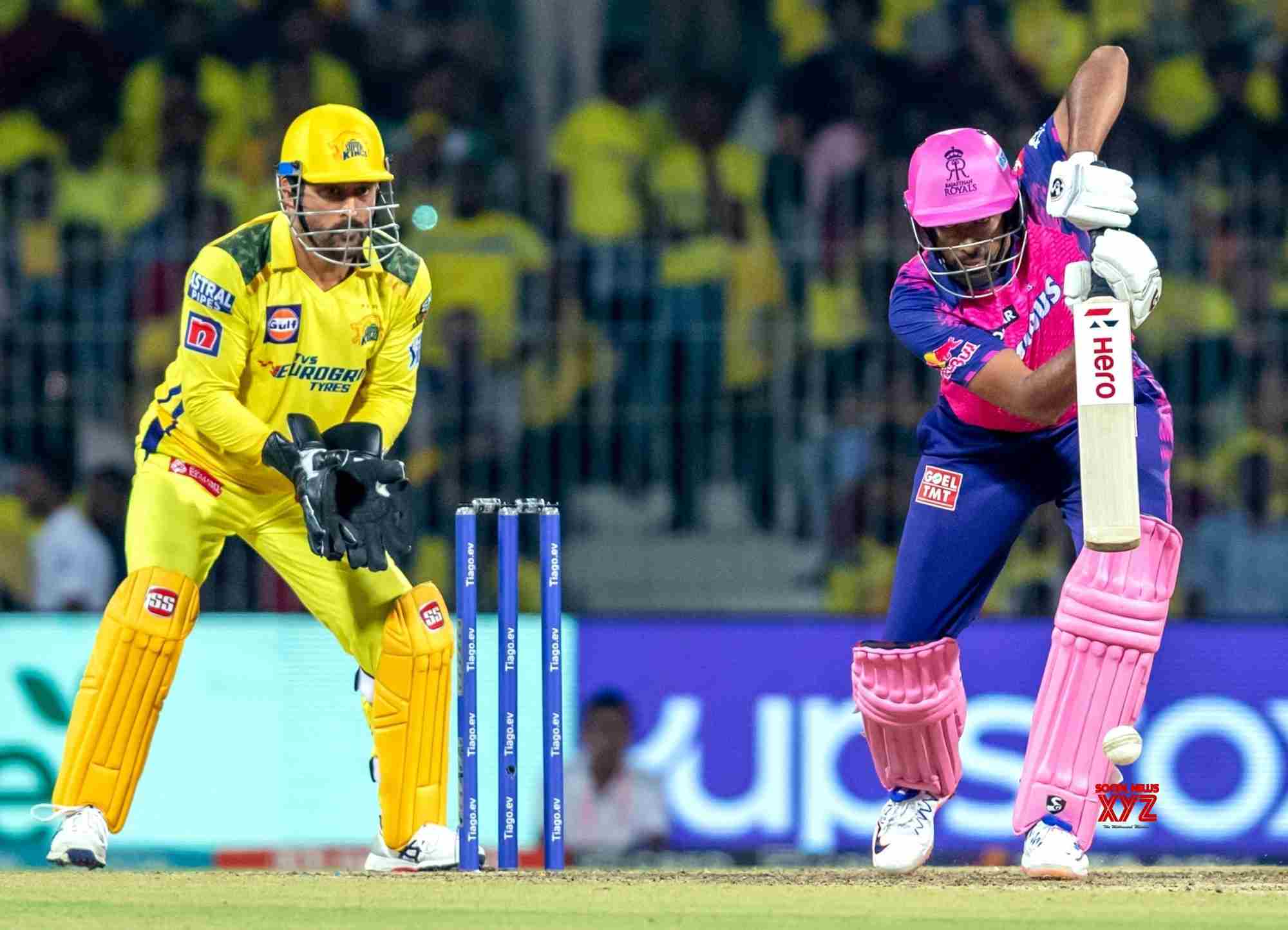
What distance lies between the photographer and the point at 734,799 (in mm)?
8094

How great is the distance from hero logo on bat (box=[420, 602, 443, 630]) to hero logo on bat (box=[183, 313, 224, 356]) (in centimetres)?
88

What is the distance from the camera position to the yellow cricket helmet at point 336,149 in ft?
20.1

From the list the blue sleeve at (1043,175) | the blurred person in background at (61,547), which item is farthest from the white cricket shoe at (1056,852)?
the blurred person in background at (61,547)

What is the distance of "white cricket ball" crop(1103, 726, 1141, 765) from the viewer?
566 centimetres

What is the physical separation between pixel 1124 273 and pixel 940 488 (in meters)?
0.91

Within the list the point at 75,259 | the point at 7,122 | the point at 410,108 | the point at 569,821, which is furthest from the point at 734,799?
the point at 7,122

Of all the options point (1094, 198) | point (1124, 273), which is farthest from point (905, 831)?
point (1094, 198)

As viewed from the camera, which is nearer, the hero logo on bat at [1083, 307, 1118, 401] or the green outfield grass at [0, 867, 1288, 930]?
the green outfield grass at [0, 867, 1288, 930]

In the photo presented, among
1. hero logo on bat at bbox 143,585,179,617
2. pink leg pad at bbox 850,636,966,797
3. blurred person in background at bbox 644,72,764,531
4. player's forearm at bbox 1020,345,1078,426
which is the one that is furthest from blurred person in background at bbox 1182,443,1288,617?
hero logo on bat at bbox 143,585,179,617

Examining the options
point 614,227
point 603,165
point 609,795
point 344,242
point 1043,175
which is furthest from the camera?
point 603,165

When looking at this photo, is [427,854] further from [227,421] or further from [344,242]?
[344,242]

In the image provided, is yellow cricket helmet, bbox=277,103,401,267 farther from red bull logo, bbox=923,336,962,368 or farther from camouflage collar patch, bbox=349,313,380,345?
red bull logo, bbox=923,336,962,368

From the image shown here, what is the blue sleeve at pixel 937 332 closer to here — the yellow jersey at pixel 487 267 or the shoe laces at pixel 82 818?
A: the shoe laces at pixel 82 818

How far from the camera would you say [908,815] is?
623cm
